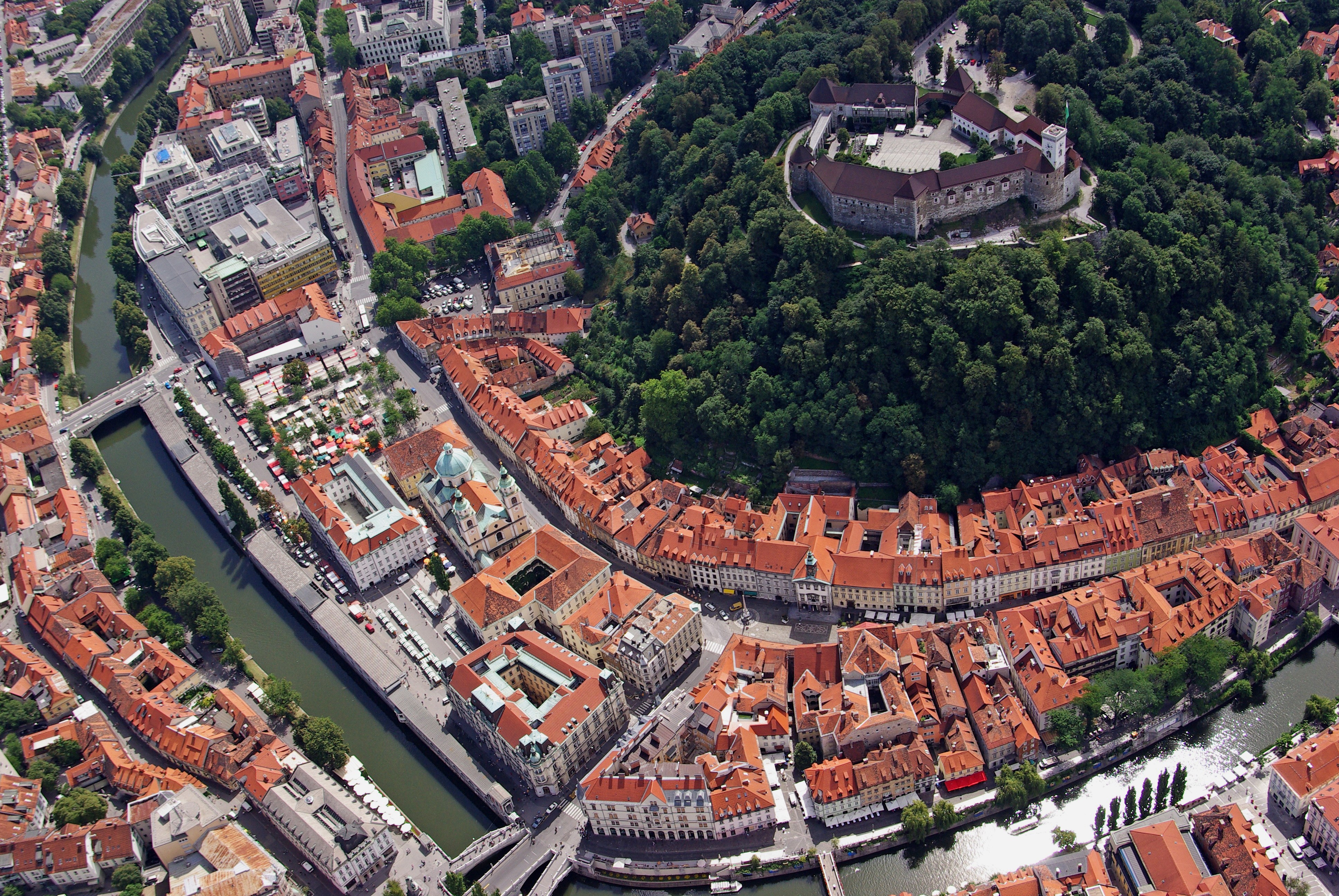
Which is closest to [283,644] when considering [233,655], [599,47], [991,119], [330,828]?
[233,655]

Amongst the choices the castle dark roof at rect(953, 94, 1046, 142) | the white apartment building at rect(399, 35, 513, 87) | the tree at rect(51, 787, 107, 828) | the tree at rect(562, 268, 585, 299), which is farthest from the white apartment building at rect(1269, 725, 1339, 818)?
the white apartment building at rect(399, 35, 513, 87)

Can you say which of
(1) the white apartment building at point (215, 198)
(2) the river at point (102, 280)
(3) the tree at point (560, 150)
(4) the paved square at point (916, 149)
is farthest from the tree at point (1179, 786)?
(1) the white apartment building at point (215, 198)

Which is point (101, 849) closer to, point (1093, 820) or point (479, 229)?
point (1093, 820)

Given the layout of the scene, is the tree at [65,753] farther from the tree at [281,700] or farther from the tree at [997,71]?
the tree at [997,71]

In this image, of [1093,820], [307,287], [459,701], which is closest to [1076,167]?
[1093,820]

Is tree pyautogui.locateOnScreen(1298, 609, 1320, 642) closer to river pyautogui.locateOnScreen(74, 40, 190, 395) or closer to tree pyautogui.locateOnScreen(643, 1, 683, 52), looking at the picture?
tree pyautogui.locateOnScreen(643, 1, 683, 52)
